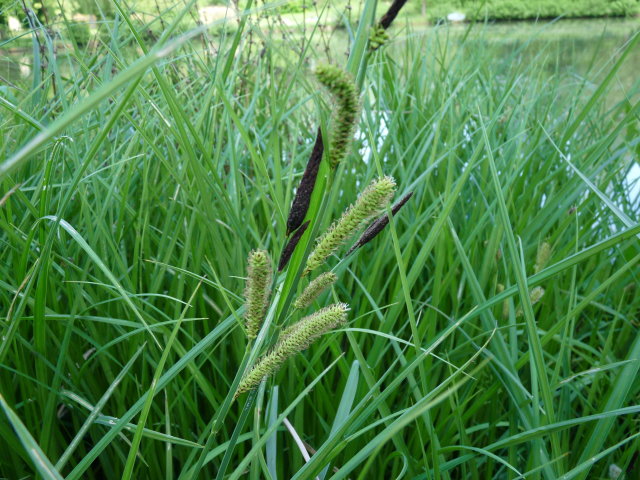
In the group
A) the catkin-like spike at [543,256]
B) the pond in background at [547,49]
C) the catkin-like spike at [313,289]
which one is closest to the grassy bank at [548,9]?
the pond in background at [547,49]

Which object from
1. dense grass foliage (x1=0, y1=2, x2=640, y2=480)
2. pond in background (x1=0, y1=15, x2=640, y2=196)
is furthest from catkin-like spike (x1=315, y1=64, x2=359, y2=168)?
pond in background (x1=0, y1=15, x2=640, y2=196)

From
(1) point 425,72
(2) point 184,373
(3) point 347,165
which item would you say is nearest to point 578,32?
(1) point 425,72

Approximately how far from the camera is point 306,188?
0.53 metres

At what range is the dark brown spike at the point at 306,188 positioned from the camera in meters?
0.51

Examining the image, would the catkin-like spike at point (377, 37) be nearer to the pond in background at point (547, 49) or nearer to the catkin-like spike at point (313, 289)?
the catkin-like spike at point (313, 289)

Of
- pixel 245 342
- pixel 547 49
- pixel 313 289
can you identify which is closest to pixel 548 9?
pixel 547 49

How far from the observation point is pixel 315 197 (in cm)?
56

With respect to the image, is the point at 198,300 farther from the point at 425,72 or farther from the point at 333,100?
the point at 425,72

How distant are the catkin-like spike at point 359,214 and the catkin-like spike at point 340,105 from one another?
0.14 feet

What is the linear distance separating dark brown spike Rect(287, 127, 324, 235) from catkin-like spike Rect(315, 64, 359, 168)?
13mm

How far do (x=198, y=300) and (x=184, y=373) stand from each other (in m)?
0.16

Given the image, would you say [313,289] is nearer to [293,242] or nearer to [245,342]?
[293,242]

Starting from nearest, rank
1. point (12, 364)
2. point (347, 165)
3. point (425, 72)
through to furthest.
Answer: point (12, 364) < point (347, 165) < point (425, 72)

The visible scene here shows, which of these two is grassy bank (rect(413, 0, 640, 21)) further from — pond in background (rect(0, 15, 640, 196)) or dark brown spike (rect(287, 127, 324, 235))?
dark brown spike (rect(287, 127, 324, 235))
